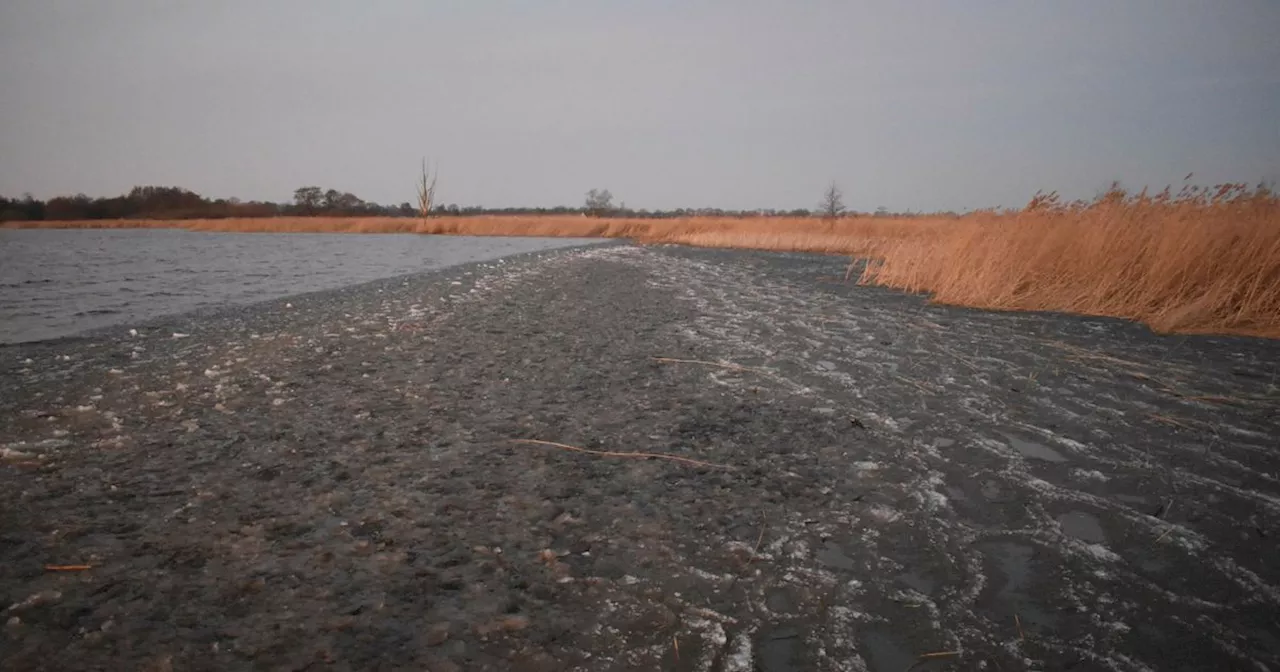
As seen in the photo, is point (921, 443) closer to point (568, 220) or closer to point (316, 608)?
point (316, 608)

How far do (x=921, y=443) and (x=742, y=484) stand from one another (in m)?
1.01

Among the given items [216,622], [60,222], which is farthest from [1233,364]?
[60,222]

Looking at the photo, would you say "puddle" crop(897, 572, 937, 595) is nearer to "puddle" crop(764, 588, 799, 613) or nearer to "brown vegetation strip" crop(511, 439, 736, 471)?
"puddle" crop(764, 588, 799, 613)

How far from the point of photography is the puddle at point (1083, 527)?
1.73 meters

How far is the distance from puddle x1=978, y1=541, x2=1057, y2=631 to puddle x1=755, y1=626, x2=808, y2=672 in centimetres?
55

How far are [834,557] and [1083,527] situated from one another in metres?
0.89

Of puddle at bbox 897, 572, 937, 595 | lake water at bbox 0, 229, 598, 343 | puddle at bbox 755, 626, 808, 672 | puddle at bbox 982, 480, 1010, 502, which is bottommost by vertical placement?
puddle at bbox 755, 626, 808, 672

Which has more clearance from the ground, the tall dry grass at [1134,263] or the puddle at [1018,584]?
the tall dry grass at [1134,263]

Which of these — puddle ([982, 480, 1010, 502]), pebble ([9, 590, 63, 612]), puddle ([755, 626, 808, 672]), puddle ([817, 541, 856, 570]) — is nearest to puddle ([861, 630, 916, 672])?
puddle ([755, 626, 808, 672])

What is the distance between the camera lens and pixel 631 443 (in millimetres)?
2414

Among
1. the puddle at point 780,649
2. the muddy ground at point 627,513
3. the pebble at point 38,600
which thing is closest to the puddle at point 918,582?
the muddy ground at point 627,513

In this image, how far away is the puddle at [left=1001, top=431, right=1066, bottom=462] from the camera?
2.37 metres

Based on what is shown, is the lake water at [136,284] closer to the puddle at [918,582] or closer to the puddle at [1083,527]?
the puddle at [918,582]

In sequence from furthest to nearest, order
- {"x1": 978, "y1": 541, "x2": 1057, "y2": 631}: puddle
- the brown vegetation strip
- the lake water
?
1. the lake water
2. the brown vegetation strip
3. {"x1": 978, "y1": 541, "x2": 1057, "y2": 631}: puddle
